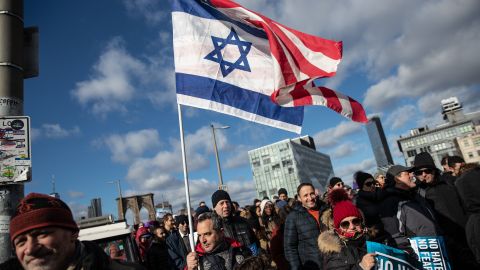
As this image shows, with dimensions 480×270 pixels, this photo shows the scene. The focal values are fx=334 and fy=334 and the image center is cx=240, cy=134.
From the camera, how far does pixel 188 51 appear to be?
4160mm

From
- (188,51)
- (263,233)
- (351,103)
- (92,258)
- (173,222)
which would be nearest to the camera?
(92,258)

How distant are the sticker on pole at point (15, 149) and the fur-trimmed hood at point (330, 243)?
272 centimetres

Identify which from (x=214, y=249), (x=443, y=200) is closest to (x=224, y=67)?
Result: (x=214, y=249)

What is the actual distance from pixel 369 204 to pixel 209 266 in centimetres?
256

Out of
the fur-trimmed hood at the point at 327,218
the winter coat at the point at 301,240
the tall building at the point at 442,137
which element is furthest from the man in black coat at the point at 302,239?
the tall building at the point at 442,137

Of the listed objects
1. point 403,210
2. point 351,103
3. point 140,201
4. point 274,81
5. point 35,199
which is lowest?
point 403,210

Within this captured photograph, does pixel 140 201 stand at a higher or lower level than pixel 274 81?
higher

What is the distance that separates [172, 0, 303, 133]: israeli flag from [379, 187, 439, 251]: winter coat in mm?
1626

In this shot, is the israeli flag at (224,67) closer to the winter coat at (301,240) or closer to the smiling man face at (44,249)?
the winter coat at (301,240)

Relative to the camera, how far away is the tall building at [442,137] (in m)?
114

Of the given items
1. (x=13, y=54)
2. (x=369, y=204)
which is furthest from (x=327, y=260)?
(x=13, y=54)

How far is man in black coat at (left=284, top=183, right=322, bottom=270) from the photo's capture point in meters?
4.34

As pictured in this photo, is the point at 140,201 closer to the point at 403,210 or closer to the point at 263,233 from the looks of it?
the point at 263,233

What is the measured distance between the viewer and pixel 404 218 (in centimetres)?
437
